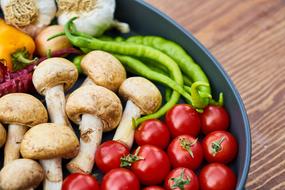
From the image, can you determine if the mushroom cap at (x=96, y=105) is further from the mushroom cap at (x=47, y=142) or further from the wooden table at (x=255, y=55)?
the wooden table at (x=255, y=55)

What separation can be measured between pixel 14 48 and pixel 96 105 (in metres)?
0.33

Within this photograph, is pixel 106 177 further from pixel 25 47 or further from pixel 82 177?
pixel 25 47

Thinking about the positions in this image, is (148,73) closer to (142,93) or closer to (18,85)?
(142,93)

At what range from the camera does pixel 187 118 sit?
5.03 feet

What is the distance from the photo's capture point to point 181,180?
1.37 m

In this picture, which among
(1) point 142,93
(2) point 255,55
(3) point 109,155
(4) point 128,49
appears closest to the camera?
(3) point 109,155

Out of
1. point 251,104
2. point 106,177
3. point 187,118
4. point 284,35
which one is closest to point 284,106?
point 251,104

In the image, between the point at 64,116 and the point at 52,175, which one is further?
the point at 64,116

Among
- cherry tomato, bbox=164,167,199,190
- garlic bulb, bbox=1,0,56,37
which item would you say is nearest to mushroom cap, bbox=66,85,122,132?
cherry tomato, bbox=164,167,199,190

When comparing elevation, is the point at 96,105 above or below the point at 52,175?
above

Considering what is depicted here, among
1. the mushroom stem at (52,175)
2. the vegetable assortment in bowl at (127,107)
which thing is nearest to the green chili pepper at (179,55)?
the vegetable assortment in bowl at (127,107)

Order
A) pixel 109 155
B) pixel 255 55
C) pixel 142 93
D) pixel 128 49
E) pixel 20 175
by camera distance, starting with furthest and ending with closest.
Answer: pixel 255 55
pixel 128 49
pixel 142 93
pixel 109 155
pixel 20 175

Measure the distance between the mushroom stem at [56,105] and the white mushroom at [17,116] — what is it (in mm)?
42

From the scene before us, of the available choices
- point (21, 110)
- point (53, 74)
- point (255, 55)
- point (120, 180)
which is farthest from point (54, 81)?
point (255, 55)
